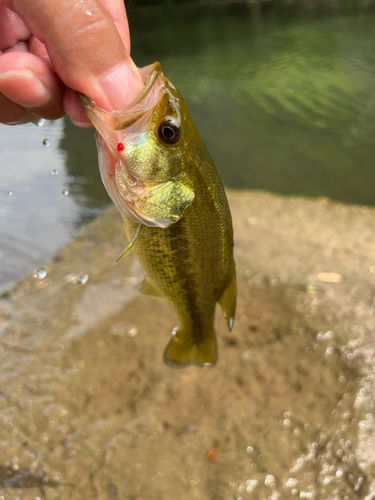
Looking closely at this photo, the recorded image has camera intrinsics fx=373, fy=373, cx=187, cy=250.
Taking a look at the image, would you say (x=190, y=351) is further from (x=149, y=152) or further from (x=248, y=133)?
(x=248, y=133)

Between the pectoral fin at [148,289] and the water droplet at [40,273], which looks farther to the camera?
the water droplet at [40,273]

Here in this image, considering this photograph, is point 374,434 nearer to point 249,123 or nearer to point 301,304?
point 301,304

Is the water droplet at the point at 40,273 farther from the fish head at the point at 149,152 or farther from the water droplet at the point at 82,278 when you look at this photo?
the fish head at the point at 149,152

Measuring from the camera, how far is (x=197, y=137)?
4.32 ft

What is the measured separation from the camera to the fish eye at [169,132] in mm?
1205

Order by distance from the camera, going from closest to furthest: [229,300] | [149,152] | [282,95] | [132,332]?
[149,152]
[229,300]
[132,332]
[282,95]

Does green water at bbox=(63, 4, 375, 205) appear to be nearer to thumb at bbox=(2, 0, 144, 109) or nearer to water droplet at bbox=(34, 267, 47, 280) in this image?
water droplet at bbox=(34, 267, 47, 280)

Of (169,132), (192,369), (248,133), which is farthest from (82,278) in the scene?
(248,133)

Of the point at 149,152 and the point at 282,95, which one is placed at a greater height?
the point at 149,152

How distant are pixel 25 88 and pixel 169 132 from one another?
518mm

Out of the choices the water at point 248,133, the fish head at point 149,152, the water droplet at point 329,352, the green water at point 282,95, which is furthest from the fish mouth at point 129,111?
the green water at point 282,95

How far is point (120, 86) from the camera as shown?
3.75ft

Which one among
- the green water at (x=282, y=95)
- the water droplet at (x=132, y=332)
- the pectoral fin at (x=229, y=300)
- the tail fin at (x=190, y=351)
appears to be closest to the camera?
the pectoral fin at (x=229, y=300)

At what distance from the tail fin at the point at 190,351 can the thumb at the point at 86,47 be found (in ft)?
3.93
